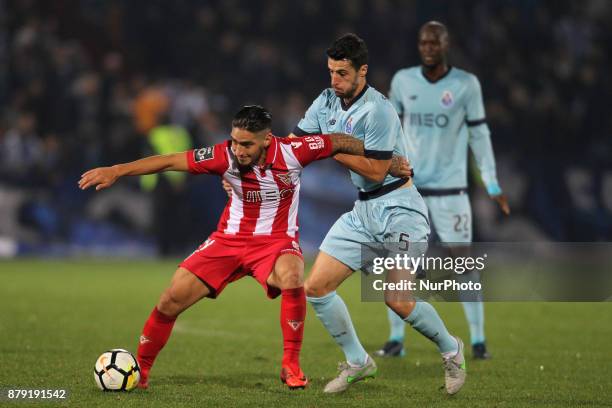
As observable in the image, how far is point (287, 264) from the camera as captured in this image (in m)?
6.62

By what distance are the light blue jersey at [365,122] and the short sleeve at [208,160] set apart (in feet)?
2.70

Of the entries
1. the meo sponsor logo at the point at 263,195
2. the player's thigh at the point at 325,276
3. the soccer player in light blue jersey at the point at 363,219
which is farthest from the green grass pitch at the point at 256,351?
the meo sponsor logo at the point at 263,195

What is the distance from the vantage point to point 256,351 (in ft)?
27.8

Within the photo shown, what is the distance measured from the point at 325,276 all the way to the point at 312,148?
0.82 metres

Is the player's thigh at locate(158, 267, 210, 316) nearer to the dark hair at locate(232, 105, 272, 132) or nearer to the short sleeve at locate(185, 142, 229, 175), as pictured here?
the short sleeve at locate(185, 142, 229, 175)

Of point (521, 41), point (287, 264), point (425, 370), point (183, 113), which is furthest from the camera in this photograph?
point (521, 41)

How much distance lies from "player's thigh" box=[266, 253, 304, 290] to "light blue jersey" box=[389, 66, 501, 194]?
7.40 ft

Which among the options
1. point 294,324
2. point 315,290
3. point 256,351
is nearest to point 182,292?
point 294,324

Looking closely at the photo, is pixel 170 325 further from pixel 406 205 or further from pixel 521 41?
pixel 521 41

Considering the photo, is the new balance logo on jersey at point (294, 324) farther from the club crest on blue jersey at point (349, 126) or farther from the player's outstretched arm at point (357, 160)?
the club crest on blue jersey at point (349, 126)

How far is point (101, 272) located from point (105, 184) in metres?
8.85

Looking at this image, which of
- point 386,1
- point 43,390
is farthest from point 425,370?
point 386,1

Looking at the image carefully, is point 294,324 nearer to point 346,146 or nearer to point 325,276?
point 325,276

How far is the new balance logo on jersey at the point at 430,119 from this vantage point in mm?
8625
